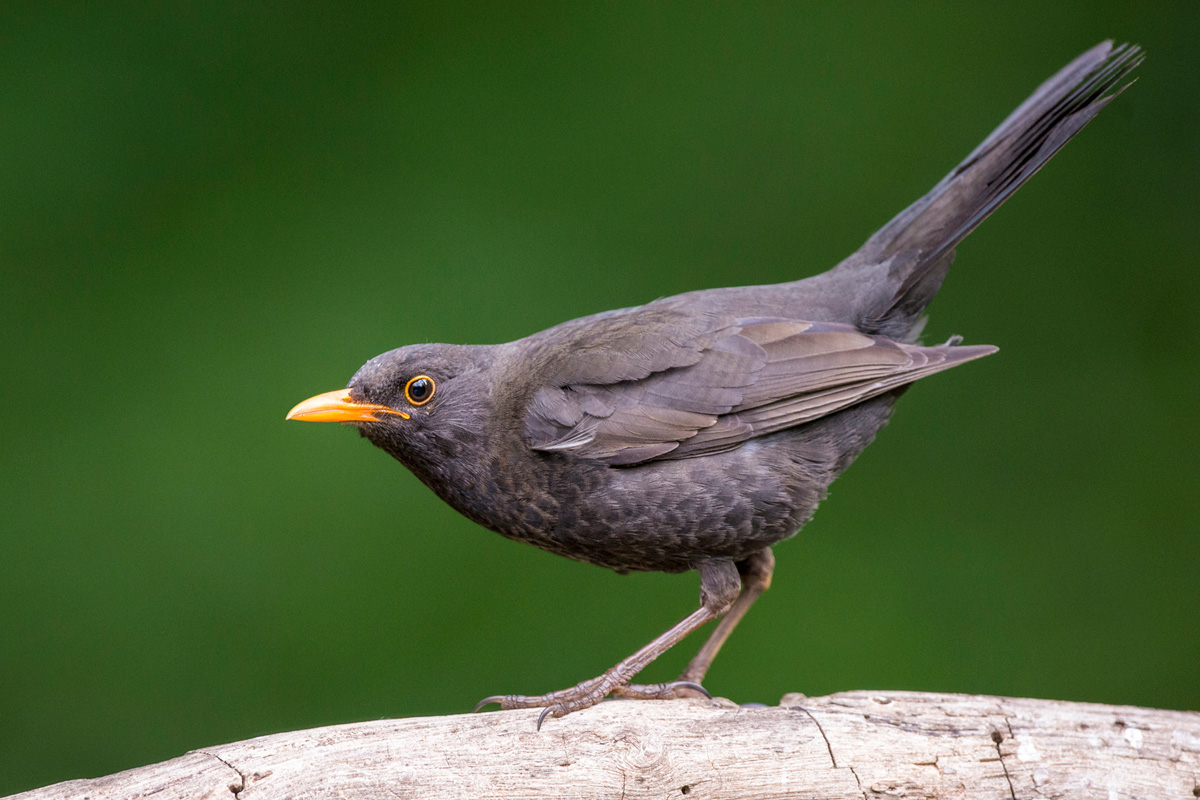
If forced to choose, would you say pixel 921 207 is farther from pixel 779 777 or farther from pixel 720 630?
pixel 779 777

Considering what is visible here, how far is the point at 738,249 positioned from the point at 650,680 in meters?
2.24

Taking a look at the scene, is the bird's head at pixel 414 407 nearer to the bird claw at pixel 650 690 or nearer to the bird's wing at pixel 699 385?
the bird's wing at pixel 699 385

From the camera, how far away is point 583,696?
3.12 m

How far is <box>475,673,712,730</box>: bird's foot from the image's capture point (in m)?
3.07

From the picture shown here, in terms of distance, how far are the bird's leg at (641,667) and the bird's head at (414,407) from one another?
0.80 metres

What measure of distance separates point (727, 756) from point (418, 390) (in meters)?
1.47

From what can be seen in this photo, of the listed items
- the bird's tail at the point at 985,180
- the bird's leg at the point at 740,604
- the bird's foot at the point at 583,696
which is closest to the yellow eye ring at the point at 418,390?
the bird's foot at the point at 583,696

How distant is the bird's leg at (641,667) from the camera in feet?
10.2

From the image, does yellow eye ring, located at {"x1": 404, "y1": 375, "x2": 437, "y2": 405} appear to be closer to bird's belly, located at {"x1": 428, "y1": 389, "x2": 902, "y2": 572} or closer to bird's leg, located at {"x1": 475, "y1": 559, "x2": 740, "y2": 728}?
bird's belly, located at {"x1": 428, "y1": 389, "x2": 902, "y2": 572}

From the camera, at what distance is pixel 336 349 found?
5.02 meters

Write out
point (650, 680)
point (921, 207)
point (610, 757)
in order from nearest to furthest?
point (610, 757) < point (921, 207) < point (650, 680)

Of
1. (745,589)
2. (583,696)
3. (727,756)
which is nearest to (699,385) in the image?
(745,589)

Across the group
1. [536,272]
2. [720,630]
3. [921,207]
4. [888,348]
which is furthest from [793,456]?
[536,272]

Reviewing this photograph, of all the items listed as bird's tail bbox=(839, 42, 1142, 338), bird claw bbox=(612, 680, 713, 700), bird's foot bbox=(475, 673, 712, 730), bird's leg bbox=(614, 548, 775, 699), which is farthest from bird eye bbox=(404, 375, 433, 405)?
bird's tail bbox=(839, 42, 1142, 338)
